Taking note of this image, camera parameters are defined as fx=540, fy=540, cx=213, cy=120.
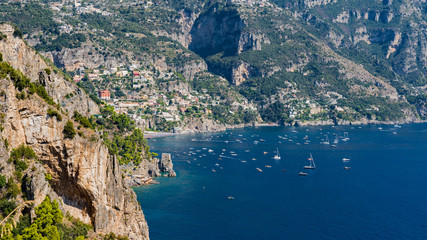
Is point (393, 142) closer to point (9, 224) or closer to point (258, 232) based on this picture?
point (258, 232)

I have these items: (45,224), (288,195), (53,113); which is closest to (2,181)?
(45,224)

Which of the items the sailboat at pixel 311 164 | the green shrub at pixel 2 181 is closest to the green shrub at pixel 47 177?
the green shrub at pixel 2 181

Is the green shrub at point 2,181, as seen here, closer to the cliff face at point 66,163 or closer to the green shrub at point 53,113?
the cliff face at point 66,163

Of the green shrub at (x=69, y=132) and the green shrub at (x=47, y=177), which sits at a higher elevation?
the green shrub at (x=69, y=132)

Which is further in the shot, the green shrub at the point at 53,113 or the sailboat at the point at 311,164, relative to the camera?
the sailboat at the point at 311,164

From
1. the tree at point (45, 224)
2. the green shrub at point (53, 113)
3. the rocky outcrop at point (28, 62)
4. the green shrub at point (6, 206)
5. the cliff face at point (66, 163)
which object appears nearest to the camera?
the tree at point (45, 224)

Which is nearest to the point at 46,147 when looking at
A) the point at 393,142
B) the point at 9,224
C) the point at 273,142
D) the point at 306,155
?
the point at 9,224

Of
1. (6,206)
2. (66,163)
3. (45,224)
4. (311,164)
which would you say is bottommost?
→ (311,164)

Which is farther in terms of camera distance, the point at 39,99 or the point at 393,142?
the point at 393,142

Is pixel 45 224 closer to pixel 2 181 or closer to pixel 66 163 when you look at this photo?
pixel 2 181
